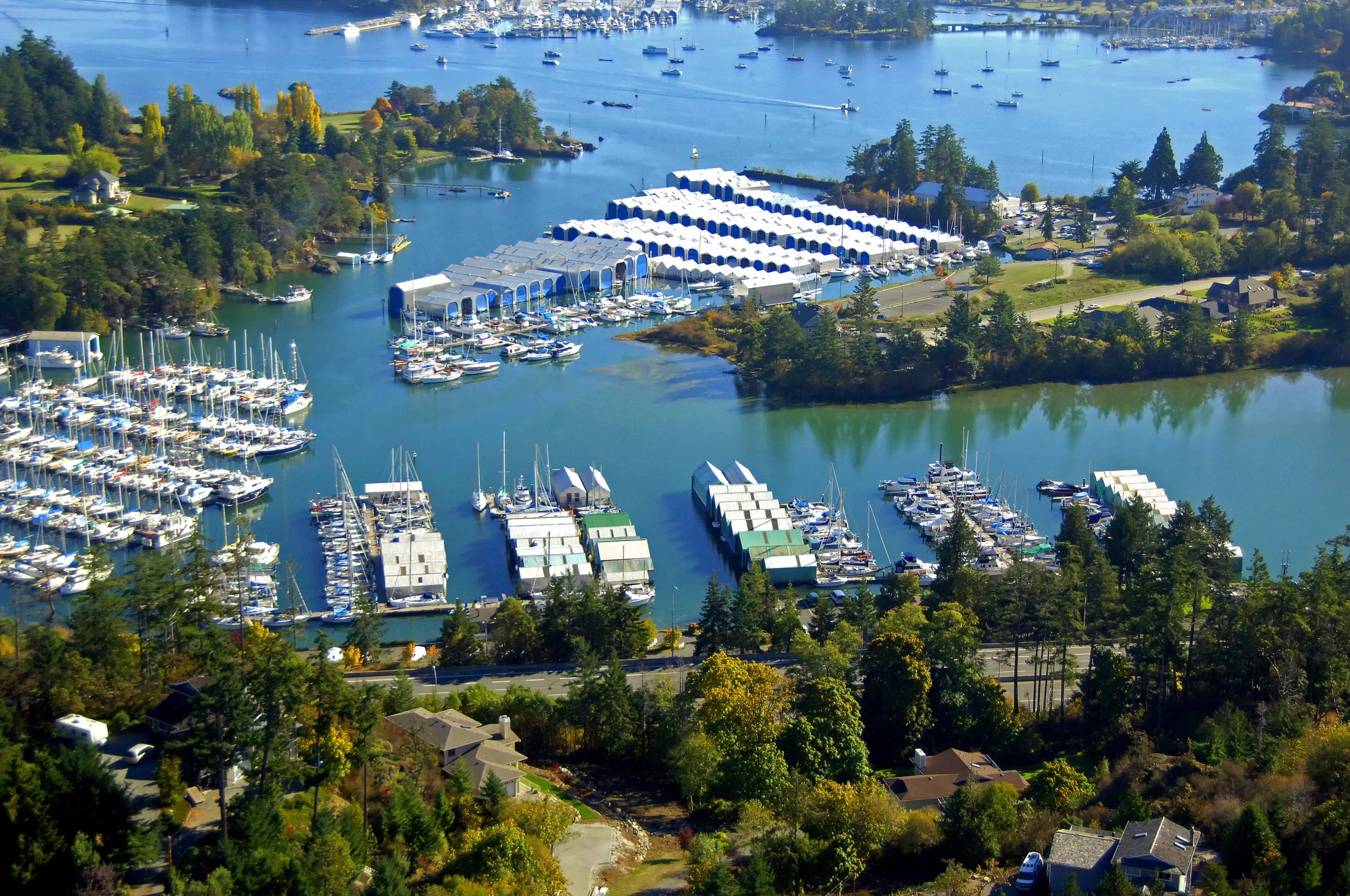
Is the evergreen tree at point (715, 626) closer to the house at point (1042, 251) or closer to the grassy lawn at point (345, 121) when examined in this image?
the house at point (1042, 251)

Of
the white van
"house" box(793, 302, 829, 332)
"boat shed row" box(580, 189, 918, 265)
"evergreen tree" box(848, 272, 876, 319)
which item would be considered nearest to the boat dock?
"boat shed row" box(580, 189, 918, 265)

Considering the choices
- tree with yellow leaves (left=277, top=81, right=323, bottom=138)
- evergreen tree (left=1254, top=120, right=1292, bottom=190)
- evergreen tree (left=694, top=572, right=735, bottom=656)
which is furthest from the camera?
tree with yellow leaves (left=277, top=81, right=323, bottom=138)

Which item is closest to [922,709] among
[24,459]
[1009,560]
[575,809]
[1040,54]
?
[575,809]

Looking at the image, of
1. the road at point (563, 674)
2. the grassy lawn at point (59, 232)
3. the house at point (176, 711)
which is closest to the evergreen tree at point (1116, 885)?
the road at point (563, 674)

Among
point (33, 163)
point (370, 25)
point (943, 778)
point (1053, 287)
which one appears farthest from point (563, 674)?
point (370, 25)

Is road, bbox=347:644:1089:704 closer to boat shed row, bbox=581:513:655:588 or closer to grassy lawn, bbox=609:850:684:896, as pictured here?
boat shed row, bbox=581:513:655:588
